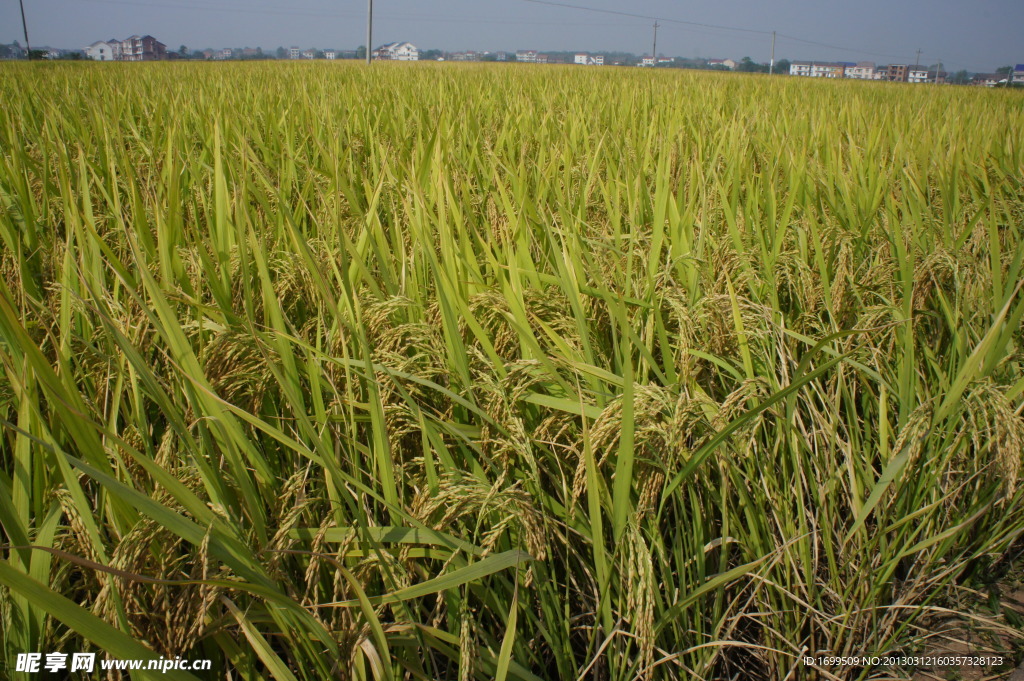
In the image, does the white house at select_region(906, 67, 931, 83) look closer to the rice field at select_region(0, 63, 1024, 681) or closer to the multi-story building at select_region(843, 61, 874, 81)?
the multi-story building at select_region(843, 61, 874, 81)

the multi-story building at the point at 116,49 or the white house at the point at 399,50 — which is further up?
the white house at the point at 399,50

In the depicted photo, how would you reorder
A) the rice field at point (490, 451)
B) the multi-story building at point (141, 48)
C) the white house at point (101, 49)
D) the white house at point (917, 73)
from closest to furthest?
the rice field at point (490, 451)
the multi-story building at point (141, 48)
the white house at point (101, 49)
the white house at point (917, 73)

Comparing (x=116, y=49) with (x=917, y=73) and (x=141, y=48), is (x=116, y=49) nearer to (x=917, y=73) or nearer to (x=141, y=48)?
(x=141, y=48)

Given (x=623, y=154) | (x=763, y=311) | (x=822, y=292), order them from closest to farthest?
(x=763, y=311), (x=822, y=292), (x=623, y=154)

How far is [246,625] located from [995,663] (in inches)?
46.8

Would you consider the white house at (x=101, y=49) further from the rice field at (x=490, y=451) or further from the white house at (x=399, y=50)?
the rice field at (x=490, y=451)

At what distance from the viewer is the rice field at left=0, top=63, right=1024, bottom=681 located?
686mm

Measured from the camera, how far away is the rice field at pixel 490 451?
2.25ft

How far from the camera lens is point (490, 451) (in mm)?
930

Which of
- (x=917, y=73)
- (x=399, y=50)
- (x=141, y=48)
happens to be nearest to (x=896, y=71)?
(x=917, y=73)

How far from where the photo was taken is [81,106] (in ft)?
10.5

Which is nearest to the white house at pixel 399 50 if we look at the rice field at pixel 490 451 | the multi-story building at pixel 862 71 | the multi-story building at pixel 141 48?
the multi-story building at pixel 141 48

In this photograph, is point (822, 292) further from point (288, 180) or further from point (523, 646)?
point (288, 180)

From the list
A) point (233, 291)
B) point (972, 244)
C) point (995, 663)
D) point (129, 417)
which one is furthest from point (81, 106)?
point (995, 663)
